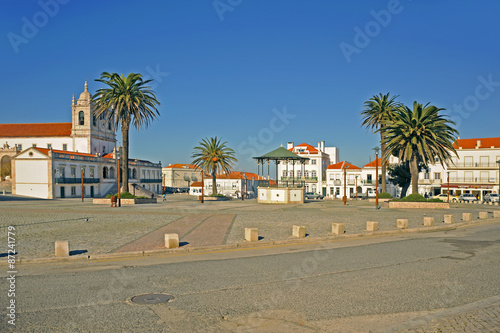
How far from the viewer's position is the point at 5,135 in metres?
93.2

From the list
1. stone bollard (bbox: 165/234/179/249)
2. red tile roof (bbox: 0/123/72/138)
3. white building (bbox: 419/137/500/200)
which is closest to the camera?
stone bollard (bbox: 165/234/179/249)

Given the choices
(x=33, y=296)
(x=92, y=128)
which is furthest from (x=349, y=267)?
(x=92, y=128)

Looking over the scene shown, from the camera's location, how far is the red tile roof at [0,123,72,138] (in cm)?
9294

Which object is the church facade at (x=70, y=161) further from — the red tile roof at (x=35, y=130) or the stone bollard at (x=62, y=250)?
the stone bollard at (x=62, y=250)

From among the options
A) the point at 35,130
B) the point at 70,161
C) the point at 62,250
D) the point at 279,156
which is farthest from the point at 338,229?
the point at 35,130

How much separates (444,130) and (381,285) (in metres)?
37.0

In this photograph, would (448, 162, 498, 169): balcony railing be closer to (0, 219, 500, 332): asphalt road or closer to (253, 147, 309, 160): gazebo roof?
(253, 147, 309, 160): gazebo roof

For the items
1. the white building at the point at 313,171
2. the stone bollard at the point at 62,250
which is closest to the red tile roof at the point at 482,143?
the white building at the point at 313,171

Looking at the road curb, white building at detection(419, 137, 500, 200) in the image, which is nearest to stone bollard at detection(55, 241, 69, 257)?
the road curb

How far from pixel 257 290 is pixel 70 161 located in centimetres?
6923

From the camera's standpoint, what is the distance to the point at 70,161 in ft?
235

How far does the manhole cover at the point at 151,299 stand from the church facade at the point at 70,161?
5249cm

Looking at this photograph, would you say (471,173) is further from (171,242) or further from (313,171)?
(171,242)

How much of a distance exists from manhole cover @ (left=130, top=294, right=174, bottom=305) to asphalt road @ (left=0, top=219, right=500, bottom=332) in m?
0.18
